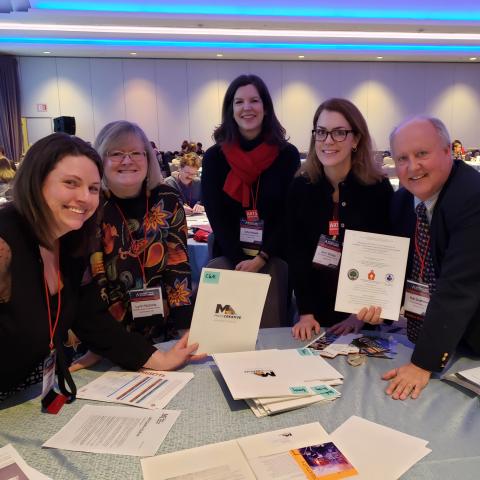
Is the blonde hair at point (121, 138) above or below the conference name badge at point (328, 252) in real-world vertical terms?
above

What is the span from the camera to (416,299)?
1.68 metres

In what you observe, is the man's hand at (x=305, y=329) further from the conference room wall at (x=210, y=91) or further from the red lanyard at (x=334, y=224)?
the conference room wall at (x=210, y=91)

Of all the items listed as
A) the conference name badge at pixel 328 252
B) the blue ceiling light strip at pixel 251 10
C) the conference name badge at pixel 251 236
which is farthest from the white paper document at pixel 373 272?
the blue ceiling light strip at pixel 251 10

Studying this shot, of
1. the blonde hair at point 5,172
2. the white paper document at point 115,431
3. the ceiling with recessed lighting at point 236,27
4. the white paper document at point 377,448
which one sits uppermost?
the ceiling with recessed lighting at point 236,27

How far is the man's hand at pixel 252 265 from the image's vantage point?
2609 mm

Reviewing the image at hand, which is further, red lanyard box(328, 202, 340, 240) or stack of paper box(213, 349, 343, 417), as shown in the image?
red lanyard box(328, 202, 340, 240)

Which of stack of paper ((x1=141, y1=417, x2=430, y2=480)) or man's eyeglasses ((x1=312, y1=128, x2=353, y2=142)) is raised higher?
man's eyeglasses ((x1=312, y1=128, x2=353, y2=142))

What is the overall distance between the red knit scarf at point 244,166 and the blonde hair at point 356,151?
1.47 ft

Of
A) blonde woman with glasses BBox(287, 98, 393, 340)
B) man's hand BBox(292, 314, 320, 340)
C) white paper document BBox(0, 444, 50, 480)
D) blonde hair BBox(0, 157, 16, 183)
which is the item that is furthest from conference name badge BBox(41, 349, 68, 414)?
blonde hair BBox(0, 157, 16, 183)

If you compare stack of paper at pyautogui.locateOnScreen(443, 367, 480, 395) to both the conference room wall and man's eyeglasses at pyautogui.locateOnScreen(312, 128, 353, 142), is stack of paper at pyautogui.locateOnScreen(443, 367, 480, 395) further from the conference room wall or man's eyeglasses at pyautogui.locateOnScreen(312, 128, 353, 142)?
the conference room wall

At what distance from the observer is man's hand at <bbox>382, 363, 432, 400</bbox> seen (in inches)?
54.6

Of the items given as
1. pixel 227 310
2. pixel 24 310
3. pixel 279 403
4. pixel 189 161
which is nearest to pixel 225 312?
pixel 227 310

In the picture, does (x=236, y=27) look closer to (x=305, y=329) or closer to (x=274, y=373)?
(x=305, y=329)

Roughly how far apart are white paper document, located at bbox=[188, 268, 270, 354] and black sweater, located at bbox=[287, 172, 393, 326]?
0.58 meters
